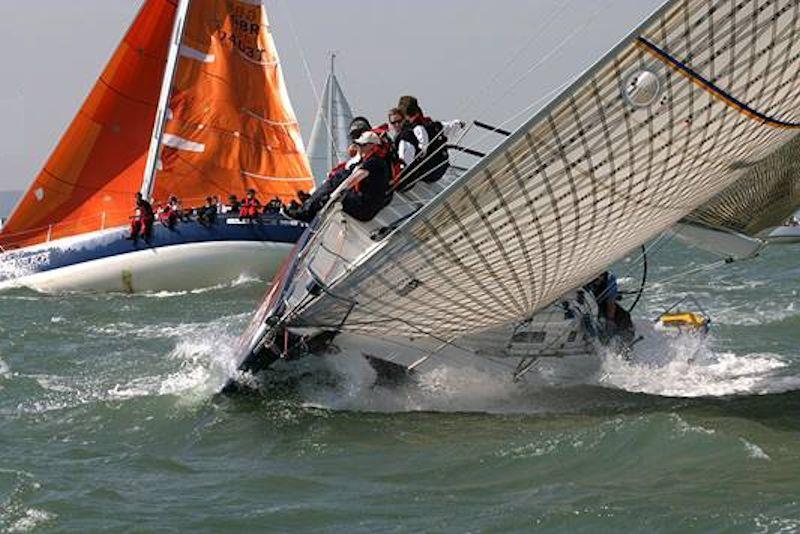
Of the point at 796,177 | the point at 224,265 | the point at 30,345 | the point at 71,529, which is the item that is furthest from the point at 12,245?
the point at 71,529

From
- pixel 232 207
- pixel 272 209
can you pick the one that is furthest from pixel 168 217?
pixel 272 209

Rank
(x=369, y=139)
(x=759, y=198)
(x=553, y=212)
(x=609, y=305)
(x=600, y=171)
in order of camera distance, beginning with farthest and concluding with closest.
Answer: (x=759, y=198), (x=609, y=305), (x=369, y=139), (x=553, y=212), (x=600, y=171)

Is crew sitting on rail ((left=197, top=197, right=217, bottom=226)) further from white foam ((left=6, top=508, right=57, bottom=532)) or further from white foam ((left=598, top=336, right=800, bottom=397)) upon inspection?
white foam ((left=6, top=508, right=57, bottom=532))

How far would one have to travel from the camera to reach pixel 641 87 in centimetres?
782

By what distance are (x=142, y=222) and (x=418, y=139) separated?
15245 millimetres

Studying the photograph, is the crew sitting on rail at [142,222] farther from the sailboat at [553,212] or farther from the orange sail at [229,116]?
the sailboat at [553,212]

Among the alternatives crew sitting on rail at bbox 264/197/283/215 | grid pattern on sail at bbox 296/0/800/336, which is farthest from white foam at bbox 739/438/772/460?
crew sitting on rail at bbox 264/197/283/215

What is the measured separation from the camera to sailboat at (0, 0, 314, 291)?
24.8 metres

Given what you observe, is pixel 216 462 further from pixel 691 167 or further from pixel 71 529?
pixel 691 167

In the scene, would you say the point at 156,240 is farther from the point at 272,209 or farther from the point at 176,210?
the point at 272,209

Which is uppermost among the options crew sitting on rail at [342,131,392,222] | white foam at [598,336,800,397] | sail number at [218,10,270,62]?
sail number at [218,10,270,62]

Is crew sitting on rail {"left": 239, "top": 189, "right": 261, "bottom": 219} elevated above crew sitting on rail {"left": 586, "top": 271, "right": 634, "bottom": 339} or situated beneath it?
elevated above

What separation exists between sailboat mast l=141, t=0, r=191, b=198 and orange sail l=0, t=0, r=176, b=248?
709mm

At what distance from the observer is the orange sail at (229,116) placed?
92.0ft
